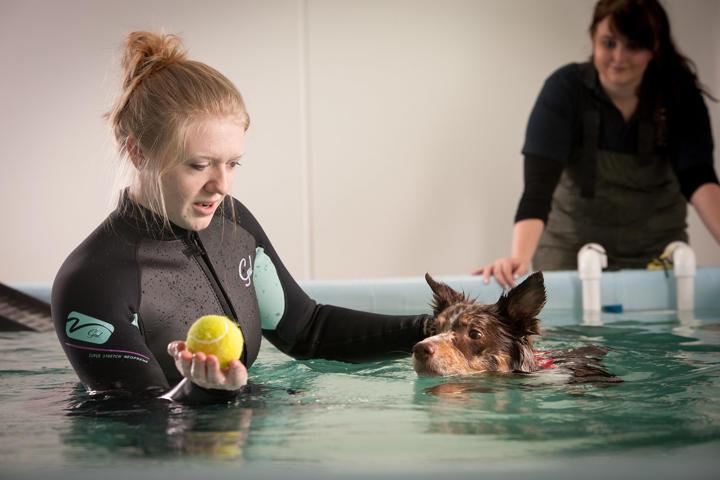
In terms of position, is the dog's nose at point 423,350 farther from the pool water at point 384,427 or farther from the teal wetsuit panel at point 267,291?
the teal wetsuit panel at point 267,291

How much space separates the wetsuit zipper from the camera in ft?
6.93

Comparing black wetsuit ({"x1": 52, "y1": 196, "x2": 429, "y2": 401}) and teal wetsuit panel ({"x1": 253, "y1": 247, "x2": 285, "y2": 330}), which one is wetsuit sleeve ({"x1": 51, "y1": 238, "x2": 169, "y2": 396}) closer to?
black wetsuit ({"x1": 52, "y1": 196, "x2": 429, "y2": 401})

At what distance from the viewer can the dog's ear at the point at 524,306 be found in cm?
209

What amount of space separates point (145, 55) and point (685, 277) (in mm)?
2646

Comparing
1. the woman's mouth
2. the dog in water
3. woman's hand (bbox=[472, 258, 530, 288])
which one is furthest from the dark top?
the woman's mouth

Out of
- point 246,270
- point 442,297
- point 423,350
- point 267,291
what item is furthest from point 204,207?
point 442,297

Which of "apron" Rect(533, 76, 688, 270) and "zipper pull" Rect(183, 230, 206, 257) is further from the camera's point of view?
"apron" Rect(533, 76, 688, 270)

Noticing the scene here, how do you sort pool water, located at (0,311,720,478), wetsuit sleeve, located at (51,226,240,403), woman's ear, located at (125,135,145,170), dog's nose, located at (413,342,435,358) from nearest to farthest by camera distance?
pool water, located at (0,311,720,478) → wetsuit sleeve, located at (51,226,240,403) → woman's ear, located at (125,135,145,170) → dog's nose, located at (413,342,435,358)

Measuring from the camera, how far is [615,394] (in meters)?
1.89

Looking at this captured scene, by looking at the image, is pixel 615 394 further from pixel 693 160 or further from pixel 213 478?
pixel 693 160

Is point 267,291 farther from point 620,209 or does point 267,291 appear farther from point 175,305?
point 620,209

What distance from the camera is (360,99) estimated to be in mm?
5980

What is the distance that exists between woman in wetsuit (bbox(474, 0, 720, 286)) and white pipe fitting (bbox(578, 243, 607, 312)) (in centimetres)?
24

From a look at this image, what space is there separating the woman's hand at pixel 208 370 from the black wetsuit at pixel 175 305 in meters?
0.12
